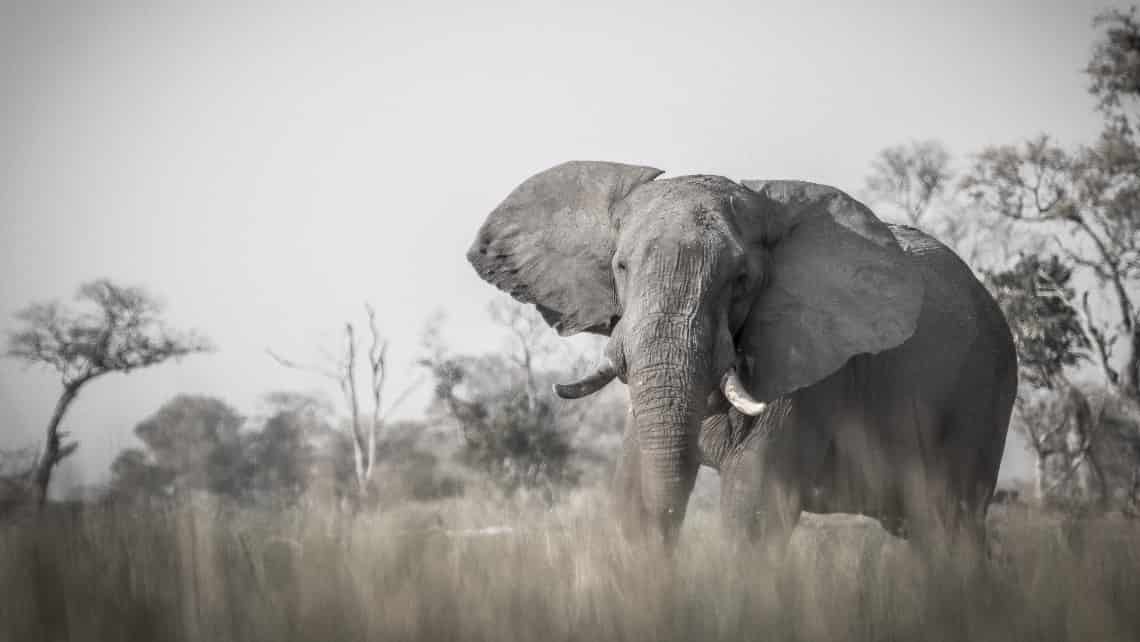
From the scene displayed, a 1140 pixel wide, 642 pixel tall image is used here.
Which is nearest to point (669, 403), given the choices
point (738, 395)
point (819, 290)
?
point (738, 395)

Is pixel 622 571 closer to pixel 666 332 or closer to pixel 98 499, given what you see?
pixel 666 332

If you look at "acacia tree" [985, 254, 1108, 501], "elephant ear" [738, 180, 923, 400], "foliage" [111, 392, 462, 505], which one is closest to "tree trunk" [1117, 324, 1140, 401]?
"acacia tree" [985, 254, 1108, 501]

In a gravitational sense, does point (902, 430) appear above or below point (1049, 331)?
below

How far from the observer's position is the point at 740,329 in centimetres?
628

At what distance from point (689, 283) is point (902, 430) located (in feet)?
9.08

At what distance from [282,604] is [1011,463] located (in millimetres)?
121876

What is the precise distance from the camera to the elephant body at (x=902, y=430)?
6176 mm

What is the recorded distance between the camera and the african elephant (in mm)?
5703

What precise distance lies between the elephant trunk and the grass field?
27.9 inches

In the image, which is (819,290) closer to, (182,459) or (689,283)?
(689,283)

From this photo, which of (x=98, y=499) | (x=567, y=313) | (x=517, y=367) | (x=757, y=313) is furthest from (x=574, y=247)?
(x=517, y=367)

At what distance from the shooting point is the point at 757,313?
6.32 m

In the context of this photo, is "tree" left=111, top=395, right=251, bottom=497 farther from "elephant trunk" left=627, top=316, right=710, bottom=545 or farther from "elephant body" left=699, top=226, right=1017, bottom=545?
"elephant body" left=699, top=226, right=1017, bottom=545

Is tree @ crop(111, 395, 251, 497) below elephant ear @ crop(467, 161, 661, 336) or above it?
below
